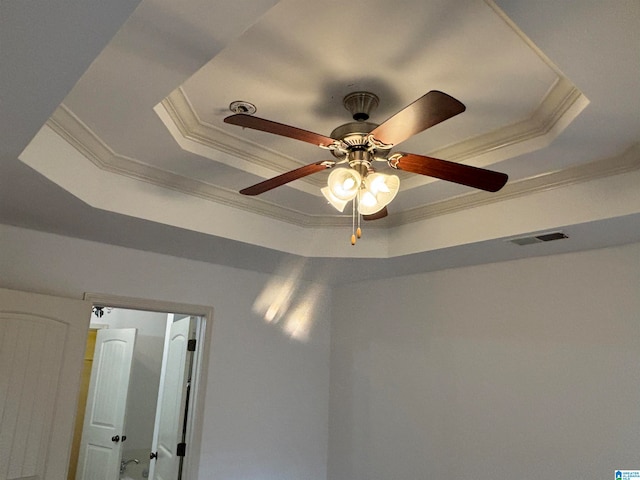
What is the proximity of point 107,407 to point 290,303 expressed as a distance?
2057 millimetres

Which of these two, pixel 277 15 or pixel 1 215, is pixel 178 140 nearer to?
pixel 277 15

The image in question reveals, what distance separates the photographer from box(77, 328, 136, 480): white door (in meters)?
4.07

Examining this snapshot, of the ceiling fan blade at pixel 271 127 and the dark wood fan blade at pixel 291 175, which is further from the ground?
the ceiling fan blade at pixel 271 127

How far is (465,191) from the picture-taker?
2633 mm

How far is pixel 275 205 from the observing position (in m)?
2.91

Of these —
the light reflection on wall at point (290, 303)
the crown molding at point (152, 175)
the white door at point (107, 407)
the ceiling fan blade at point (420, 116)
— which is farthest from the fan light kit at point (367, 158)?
the white door at point (107, 407)

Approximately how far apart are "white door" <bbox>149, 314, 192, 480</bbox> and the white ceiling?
895 millimetres

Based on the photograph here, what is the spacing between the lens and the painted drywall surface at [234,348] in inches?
108

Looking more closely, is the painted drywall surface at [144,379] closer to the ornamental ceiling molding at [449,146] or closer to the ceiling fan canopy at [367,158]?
the ornamental ceiling molding at [449,146]

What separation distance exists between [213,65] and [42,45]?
69cm

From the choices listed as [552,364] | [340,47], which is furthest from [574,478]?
[340,47]

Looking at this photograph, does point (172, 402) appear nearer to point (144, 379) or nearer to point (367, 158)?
point (144, 379)

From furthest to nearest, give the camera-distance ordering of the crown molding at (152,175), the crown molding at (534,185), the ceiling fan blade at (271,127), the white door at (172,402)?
1. the white door at (172,402)
2. the crown molding at (534,185)
3. the crown molding at (152,175)
4. the ceiling fan blade at (271,127)

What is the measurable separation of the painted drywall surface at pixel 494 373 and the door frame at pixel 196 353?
117cm
